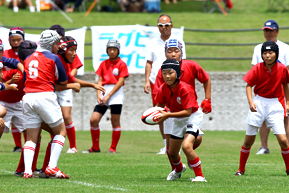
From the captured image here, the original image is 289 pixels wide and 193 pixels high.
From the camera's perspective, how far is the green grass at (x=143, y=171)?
6.00 meters

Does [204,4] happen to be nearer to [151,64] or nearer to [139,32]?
[139,32]

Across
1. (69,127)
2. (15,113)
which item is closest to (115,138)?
(69,127)

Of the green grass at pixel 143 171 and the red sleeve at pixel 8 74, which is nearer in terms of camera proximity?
the green grass at pixel 143 171

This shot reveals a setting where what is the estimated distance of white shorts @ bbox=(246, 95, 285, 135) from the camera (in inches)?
292

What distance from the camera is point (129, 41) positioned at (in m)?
14.7

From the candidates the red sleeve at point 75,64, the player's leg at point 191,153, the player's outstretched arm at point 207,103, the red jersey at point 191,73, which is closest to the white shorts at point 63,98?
the red sleeve at point 75,64

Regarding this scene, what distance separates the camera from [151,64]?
32.2ft

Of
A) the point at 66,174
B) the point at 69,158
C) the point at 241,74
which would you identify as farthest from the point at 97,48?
the point at 66,174

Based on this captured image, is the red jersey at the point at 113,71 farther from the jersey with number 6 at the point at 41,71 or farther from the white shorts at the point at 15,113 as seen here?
the jersey with number 6 at the point at 41,71

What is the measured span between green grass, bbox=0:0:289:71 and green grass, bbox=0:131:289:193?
10155 millimetres

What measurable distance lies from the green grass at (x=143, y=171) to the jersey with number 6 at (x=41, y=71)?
1.25 m

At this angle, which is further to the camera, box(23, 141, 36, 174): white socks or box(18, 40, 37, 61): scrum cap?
box(18, 40, 37, 61): scrum cap

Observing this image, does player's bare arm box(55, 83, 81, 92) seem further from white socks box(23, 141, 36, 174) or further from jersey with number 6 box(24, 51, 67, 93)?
white socks box(23, 141, 36, 174)

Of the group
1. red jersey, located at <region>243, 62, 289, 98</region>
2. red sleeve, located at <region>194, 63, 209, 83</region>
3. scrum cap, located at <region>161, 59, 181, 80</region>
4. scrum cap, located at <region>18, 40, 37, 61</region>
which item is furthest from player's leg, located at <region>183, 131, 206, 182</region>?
scrum cap, located at <region>18, 40, 37, 61</region>
